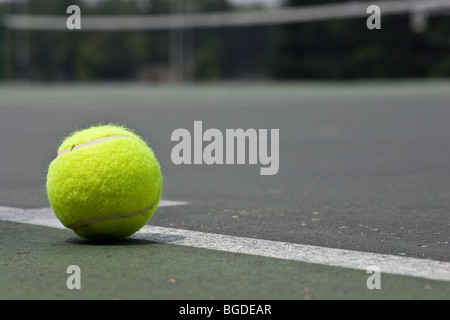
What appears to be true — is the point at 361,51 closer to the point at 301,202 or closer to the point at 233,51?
the point at 233,51

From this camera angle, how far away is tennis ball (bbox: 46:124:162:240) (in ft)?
13.5

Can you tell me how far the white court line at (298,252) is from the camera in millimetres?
3585

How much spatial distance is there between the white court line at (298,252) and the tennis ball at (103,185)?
0.26m

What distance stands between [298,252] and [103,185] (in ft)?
3.32

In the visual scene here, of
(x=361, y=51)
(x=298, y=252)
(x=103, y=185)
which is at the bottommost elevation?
(x=298, y=252)

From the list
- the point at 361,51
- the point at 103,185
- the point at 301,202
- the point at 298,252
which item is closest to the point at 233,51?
the point at 361,51

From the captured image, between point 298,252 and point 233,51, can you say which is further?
point 233,51

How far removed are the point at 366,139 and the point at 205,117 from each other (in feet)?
19.1

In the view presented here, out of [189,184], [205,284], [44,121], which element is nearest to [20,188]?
[189,184]

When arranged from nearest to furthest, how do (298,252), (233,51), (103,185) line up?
(298,252), (103,185), (233,51)

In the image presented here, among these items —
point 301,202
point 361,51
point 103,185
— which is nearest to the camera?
point 103,185

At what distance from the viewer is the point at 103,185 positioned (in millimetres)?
4121

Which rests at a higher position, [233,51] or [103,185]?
[233,51]

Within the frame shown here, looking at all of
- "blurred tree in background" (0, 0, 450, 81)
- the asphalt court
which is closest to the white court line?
the asphalt court
